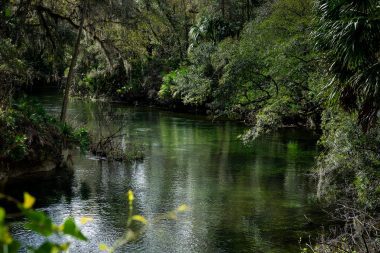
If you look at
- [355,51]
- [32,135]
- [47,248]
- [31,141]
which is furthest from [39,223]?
[32,135]

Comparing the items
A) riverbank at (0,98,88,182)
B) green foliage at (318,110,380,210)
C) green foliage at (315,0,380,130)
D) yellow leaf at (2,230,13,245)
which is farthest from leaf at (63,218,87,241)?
riverbank at (0,98,88,182)

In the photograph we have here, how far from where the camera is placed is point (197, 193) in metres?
14.1

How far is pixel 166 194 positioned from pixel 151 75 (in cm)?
2543

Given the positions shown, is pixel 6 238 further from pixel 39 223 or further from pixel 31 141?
pixel 31 141

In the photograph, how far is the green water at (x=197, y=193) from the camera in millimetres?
10469

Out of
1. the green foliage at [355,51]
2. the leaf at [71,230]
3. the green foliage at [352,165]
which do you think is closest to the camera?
the leaf at [71,230]

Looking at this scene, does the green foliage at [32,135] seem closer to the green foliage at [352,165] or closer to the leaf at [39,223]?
the green foliage at [352,165]

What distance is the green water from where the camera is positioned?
10469mm

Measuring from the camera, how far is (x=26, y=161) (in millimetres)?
15602

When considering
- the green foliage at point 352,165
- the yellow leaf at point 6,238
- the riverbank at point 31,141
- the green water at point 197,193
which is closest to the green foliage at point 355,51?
the green foliage at point 352,165

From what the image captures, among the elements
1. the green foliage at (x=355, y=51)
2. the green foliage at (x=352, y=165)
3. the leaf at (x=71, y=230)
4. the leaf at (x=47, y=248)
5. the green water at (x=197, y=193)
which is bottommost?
the green water at (x=197, y=193)

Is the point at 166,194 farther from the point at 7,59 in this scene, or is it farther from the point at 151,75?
the point at 151,75

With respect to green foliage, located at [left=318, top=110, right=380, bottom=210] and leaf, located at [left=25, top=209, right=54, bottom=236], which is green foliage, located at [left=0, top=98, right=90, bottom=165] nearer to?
green foliage, located at [left=318, top=110, right=380, bottom=210]

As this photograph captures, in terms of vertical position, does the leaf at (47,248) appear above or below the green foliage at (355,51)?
below
